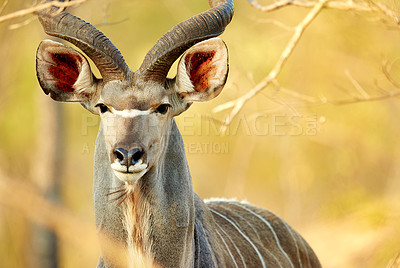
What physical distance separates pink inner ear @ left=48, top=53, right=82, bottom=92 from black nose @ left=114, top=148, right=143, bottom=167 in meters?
0.78

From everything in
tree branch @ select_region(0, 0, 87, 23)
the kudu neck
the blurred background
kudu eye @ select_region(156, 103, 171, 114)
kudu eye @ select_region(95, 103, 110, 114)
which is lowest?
the blurred background

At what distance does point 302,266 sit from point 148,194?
7.62 feet

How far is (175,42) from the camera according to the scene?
4.41 meters

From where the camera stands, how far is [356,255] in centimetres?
880

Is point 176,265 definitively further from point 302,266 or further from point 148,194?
point 302,266

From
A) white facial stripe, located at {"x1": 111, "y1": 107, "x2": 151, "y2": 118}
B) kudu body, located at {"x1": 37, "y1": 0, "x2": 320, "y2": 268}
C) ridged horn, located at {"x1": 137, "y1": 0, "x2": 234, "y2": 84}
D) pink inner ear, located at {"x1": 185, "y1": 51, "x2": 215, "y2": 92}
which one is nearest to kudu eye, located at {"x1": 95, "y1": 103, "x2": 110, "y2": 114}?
kudu body, located at {"x1": 37, "y1": 0, "x2": 320, "y2": 268}

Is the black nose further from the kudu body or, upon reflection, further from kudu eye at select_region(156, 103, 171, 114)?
kudu eye at select_region(156, 103, 171, 114)

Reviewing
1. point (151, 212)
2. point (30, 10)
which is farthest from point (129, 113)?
point (30, 10)

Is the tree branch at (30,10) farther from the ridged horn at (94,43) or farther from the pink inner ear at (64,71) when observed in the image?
the pink inner ear at (64,71)

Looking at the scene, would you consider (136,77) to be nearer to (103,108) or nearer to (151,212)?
(103,108)

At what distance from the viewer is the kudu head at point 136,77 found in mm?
4211

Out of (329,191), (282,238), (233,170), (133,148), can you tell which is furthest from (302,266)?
(233,170)

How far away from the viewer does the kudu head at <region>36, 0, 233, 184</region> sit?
4211 mm

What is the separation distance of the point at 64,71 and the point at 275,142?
1193cm
